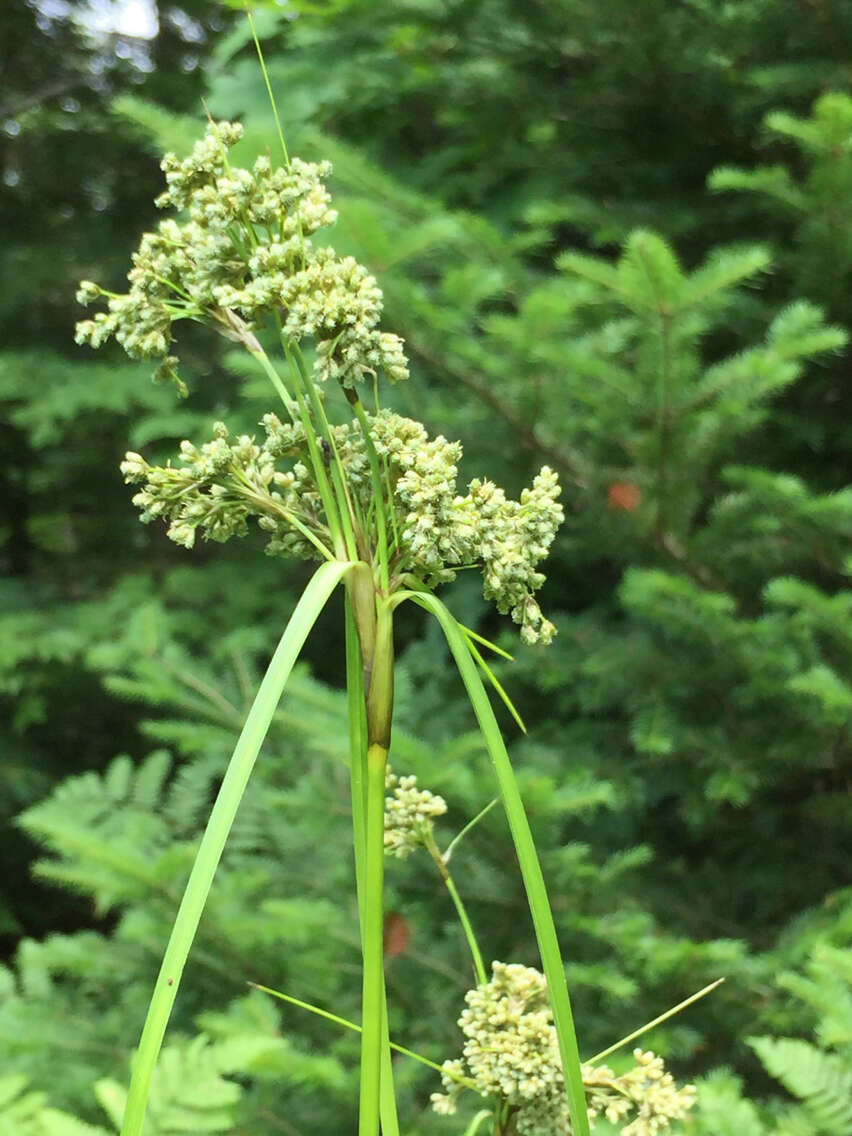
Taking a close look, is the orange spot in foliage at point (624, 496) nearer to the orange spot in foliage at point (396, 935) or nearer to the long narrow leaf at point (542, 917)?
the orange spot in foliage at point (396, 935)

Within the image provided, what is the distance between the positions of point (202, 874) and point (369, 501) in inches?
7.1

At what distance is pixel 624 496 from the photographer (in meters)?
1.65

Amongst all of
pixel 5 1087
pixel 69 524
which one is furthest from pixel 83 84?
pixel 5 1087

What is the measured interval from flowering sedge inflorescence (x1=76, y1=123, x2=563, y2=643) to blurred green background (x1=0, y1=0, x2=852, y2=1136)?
2.71 feet

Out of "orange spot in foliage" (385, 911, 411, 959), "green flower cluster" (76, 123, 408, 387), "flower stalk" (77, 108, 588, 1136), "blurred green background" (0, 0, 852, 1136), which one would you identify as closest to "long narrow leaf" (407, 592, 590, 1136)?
"flower stalk" (77, 108, 588, 1136)

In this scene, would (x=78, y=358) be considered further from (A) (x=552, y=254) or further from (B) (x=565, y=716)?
(B) (x=565, y=716)

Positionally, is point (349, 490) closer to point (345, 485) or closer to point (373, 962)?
point (345, 485)

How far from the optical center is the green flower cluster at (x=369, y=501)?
1.25ft

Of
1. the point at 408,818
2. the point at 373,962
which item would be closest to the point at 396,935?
the point at 408,818

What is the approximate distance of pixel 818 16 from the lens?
5.48 feet

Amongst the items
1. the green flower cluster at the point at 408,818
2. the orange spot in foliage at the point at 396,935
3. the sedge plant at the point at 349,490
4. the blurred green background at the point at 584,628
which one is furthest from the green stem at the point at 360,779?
the orange spot in foliage at the point at 396,935

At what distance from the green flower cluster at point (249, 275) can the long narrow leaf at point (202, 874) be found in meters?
0.12

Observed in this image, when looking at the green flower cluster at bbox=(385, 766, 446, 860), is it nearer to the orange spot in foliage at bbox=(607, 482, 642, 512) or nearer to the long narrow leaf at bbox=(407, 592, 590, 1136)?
the long narrow leaf at bbox=(407, 592, 590, 1136)

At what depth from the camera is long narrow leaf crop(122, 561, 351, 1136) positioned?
0.90 feet
